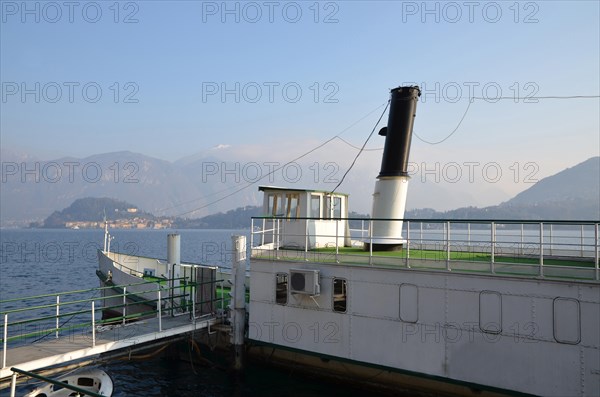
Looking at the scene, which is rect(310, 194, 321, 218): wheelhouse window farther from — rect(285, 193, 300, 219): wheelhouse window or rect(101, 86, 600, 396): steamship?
rect(285, 193, 300, 219): wheelhouse window

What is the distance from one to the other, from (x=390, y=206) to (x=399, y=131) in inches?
110

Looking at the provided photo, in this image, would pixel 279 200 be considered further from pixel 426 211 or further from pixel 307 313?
pixel 426 211

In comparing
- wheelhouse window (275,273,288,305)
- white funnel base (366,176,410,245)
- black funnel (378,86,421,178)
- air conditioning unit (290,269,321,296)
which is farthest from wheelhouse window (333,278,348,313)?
black funnel (378,86,421,178)

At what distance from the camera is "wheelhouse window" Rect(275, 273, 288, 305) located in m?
14.7

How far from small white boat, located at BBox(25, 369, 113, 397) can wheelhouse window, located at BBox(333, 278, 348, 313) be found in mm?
7528

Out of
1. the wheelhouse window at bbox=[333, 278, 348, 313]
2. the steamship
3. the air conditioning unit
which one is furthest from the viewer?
the wheelhouse window at bbox=[333, 278, 348, 313]

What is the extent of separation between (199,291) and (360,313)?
6762 millimetres

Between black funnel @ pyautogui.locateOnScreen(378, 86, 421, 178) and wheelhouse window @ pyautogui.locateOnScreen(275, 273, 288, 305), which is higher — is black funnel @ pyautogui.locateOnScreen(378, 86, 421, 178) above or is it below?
above

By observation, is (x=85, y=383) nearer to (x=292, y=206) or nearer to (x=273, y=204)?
(x=273, y=204)

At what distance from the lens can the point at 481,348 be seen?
11156 millimetres

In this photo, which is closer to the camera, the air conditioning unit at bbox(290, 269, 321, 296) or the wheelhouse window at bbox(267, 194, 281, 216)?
the air conditioning unit at bbox(290, 269, 321, 296)

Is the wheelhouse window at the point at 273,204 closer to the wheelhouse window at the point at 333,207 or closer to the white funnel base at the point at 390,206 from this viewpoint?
the wheelhouse window at the point at 333,207

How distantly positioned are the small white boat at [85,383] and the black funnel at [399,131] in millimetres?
11595

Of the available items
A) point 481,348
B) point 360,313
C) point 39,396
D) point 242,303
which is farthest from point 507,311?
point 39,396
